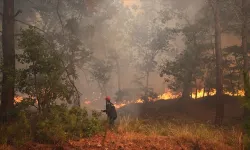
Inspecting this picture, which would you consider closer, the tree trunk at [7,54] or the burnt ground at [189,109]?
the tree trunk at [7,54]

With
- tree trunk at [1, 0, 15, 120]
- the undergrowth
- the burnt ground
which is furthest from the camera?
the burnt ground

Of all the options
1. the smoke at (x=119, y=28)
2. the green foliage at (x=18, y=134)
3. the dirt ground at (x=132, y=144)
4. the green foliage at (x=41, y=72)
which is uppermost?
the smoke at (x=119, y=28)

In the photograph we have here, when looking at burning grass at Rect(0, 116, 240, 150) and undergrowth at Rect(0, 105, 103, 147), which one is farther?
undergrowth at Rect(0, 105, 103, 147)

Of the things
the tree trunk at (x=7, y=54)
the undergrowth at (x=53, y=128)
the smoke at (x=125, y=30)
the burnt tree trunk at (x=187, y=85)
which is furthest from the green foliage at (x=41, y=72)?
the burnt tree trunk at (x=187, y=85)

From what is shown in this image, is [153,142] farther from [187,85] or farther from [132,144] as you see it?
[187,85]

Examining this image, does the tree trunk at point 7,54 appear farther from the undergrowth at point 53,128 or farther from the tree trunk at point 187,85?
the tree trunk at point 187,85

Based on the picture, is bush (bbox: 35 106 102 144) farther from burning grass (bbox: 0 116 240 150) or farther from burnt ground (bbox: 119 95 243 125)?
burnt ground (bbox: 119 95 243 125)

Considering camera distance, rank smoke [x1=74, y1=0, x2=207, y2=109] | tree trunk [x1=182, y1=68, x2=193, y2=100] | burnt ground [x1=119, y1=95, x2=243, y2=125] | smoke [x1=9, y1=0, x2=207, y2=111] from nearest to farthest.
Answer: burnt ground [x1=119, y1=95, x2=243, y2=125], tree trunk [x1=182, y1=68, x2=193, y2=100], smoke [x1=9, y1=0, x2=207, y2=111], smoke [x1=74, y1=0, x2=207, y2=109]

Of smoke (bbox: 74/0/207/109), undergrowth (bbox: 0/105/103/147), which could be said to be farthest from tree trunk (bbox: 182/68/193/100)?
undergrowth (bbox: 0/105/103/147)

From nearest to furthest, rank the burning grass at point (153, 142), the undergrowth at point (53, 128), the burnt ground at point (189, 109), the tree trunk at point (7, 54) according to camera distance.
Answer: the burning grass at point (153, 142) < the undergrowth at point (53, 128) < the tree trunk at point (7, 54) < the burnt ground at point (189, 109)

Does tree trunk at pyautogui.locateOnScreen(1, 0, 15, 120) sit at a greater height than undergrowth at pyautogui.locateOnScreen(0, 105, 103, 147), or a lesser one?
greater

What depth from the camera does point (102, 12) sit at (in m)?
31.5

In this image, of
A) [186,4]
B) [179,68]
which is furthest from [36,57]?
[186,4]

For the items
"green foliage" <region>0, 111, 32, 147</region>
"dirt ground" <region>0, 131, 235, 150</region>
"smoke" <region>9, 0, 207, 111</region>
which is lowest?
"dirt ground" <region>0, 131, 235, 150</region>
